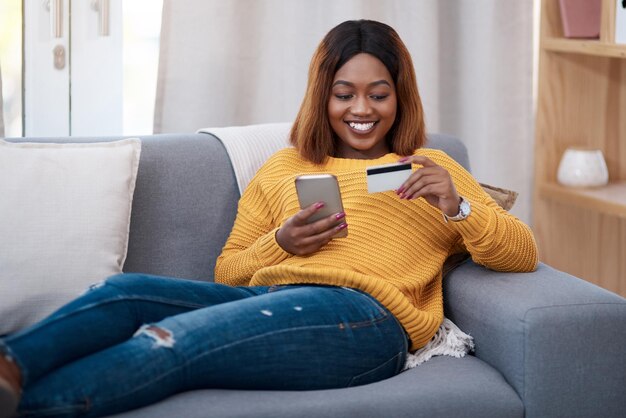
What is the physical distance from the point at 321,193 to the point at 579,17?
1.45 meters

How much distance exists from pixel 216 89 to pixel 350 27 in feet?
3.02

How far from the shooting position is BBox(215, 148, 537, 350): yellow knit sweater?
187 centimetres

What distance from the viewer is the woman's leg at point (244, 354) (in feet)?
4.91

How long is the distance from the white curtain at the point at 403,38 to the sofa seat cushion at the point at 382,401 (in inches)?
55.0

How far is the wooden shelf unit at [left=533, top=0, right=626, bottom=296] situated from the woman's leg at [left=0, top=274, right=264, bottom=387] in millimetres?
1552

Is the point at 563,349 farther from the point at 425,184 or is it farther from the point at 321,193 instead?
the point at 321,193

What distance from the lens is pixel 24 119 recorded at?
286 centimetres

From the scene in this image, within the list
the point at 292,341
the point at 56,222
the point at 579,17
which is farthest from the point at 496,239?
the point at 579,17

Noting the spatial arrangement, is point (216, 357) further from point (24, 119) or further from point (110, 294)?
point (24, 119)

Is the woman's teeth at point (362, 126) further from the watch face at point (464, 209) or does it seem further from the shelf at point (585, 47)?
the shelf at point (585, 47)

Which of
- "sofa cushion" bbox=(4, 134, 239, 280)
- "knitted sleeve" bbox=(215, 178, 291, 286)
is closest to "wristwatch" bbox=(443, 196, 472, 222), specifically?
"knitted sleeve" bbox=(215, 178, 291, 286)

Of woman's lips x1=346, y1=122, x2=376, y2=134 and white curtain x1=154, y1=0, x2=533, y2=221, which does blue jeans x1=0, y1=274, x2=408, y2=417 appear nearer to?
woman's lips x1=346, y1=122, x2=376, y2=134

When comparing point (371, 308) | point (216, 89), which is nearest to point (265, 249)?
point (371, 308)

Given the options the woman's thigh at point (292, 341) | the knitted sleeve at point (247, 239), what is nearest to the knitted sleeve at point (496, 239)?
the woman's thigh at point (292, 341)
